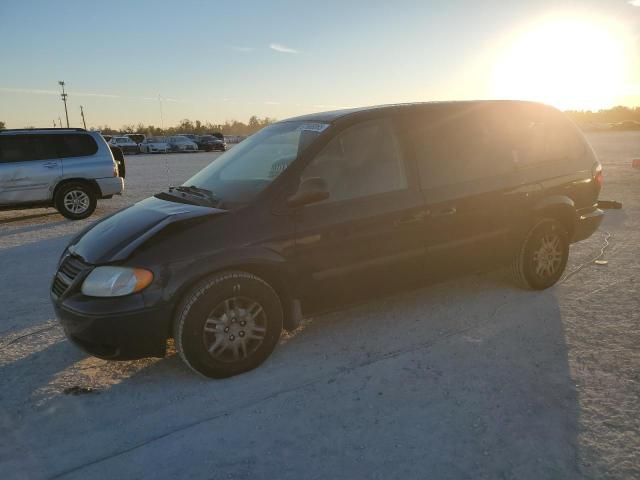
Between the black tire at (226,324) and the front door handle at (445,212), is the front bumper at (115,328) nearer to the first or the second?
the black tire at (226,324)

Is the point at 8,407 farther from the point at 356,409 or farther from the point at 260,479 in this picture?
the point at 356,409

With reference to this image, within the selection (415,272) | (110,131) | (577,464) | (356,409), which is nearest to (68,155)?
(415,272)

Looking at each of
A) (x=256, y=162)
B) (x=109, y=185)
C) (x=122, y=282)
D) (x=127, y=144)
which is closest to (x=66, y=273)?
(x=122, y=282)

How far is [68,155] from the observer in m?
9.41

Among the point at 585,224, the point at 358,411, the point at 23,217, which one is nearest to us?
the point at 358,411

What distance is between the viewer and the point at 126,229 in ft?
10.3

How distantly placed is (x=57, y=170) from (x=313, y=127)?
7620 millimetres

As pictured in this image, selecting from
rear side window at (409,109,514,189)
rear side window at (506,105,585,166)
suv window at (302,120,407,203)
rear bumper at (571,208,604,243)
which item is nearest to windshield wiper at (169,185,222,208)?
suv window at (302,120,407,203)

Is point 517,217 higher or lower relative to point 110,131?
lower

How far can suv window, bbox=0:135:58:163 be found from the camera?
898 centimetres

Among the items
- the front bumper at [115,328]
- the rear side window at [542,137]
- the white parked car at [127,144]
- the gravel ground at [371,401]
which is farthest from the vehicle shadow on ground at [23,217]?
the white parked car at [127,144]

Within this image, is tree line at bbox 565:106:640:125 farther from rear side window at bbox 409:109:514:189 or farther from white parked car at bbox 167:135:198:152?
rear side window at bbox 409:109:514:189

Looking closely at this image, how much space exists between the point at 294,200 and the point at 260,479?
1679mm

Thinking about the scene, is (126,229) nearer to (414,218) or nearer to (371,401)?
(371,401)
